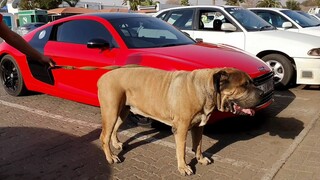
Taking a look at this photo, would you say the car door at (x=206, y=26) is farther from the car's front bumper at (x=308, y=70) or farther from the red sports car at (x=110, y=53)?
the red sports car at (x=110, y=53)

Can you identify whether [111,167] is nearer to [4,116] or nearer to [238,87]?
[238,87]

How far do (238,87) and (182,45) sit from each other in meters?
2.06

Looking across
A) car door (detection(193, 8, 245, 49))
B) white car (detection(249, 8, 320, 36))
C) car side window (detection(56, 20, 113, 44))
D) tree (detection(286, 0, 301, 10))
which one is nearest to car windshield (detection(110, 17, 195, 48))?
car side window (detection(56, 20, 113, 44))

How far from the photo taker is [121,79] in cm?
352

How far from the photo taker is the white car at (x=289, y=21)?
29.2 feet

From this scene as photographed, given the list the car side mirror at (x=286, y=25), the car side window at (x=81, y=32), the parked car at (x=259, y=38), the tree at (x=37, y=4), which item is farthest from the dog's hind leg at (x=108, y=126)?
the tree at (x=37, y=4)

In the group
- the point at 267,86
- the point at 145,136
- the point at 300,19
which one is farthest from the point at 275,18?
the point at 145,136

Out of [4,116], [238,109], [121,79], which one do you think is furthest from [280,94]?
[4,116]

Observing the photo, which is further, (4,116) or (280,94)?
(280,94)

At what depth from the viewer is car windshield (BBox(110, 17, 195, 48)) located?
487 centimetres

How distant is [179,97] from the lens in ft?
10.5

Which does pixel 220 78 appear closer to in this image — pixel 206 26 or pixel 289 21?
pixel 206 26

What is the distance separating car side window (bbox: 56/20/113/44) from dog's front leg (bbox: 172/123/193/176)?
2142mm

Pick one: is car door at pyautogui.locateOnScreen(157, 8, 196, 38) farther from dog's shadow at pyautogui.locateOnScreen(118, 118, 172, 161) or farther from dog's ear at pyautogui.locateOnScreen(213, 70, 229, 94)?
dog's ear at pyautogui.locateOnScreen(213, 70, 229, 94)
